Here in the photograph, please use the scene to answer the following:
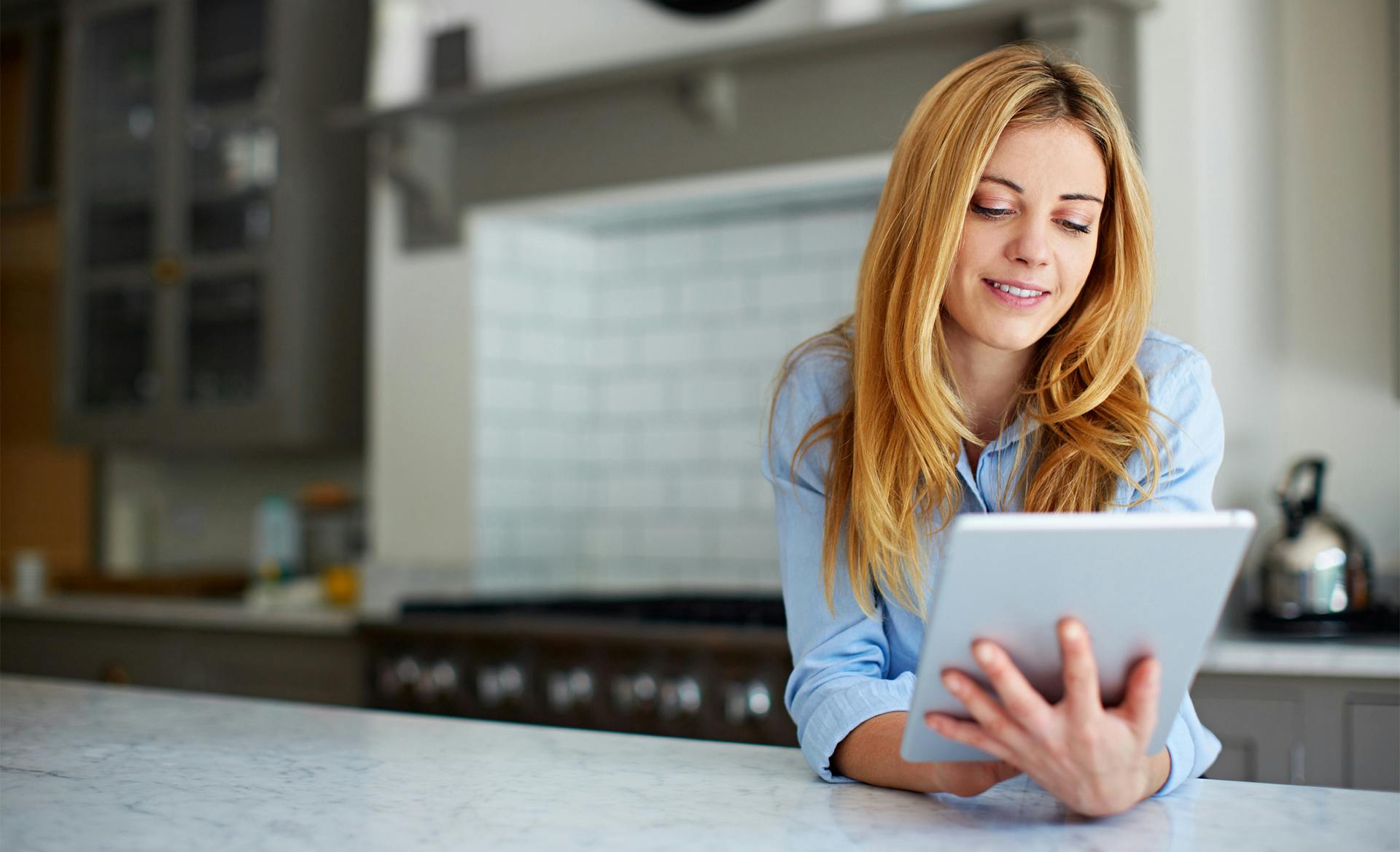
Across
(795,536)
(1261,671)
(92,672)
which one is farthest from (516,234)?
Result: (795,536)

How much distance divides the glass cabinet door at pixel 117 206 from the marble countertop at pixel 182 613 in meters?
0.64

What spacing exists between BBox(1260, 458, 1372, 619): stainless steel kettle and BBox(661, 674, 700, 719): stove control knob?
1.17 m

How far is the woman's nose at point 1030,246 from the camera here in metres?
1.28

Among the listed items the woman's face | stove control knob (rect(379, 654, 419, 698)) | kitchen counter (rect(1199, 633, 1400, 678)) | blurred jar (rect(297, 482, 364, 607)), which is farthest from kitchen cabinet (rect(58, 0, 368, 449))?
the woman's face

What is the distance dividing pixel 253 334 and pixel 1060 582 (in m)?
3.56

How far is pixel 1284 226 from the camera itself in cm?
290

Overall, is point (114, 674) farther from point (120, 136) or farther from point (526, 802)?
point (526, 802)

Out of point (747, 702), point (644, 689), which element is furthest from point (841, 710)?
point (644, 689)

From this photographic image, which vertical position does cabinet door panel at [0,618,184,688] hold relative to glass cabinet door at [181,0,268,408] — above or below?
below

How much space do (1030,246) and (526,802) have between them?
690 mm

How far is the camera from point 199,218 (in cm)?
416

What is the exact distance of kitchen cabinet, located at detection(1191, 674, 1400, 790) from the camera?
7.53 feet

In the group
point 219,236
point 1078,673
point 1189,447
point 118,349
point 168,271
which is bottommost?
point 1078,673

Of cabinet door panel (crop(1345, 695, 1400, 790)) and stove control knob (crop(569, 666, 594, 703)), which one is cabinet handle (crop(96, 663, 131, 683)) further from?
cabinet door panel (crop(1345, 695, 1400, 790))
